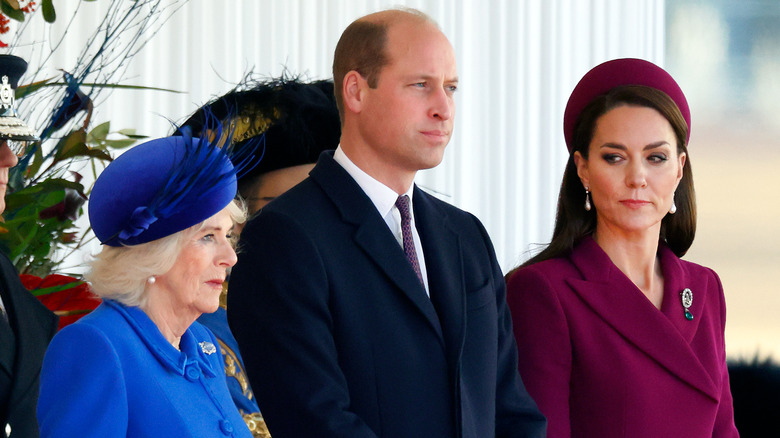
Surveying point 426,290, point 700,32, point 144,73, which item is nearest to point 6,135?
point 426,290

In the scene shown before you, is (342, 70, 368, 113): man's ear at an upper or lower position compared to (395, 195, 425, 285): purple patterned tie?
upper

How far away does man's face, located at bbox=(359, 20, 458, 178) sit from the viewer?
5.98 feet

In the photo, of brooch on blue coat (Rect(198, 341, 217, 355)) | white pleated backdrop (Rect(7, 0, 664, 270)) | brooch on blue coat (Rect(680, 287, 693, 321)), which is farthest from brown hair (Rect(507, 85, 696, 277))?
white pleated backdrop (Rect(7, 0, 664, 270))

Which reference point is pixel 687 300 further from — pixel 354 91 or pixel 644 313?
pixel 354 91

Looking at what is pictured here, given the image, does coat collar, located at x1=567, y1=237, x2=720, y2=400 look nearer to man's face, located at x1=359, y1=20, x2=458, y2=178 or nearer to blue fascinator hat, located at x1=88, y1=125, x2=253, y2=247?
man's face, located at x1=359, y1=20, x2=458, y2=178

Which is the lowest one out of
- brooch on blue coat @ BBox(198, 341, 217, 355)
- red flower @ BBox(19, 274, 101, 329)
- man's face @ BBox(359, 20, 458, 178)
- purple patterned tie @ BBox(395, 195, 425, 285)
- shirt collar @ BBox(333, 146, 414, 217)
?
brooch on blue coat @ BBox(198, 341, 217, 355)

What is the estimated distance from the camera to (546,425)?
2.03 m

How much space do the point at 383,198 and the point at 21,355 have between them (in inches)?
25.6

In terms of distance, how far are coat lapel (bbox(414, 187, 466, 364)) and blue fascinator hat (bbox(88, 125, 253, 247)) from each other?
455mm

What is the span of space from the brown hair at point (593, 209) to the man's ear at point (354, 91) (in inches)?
26.1

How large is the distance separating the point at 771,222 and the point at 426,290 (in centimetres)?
364

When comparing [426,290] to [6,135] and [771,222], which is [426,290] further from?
[771,222]

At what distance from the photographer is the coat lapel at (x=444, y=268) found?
1.84 m

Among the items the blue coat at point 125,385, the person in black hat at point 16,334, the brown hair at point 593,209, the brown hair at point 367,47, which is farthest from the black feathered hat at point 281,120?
the blue coat at point 125,385
